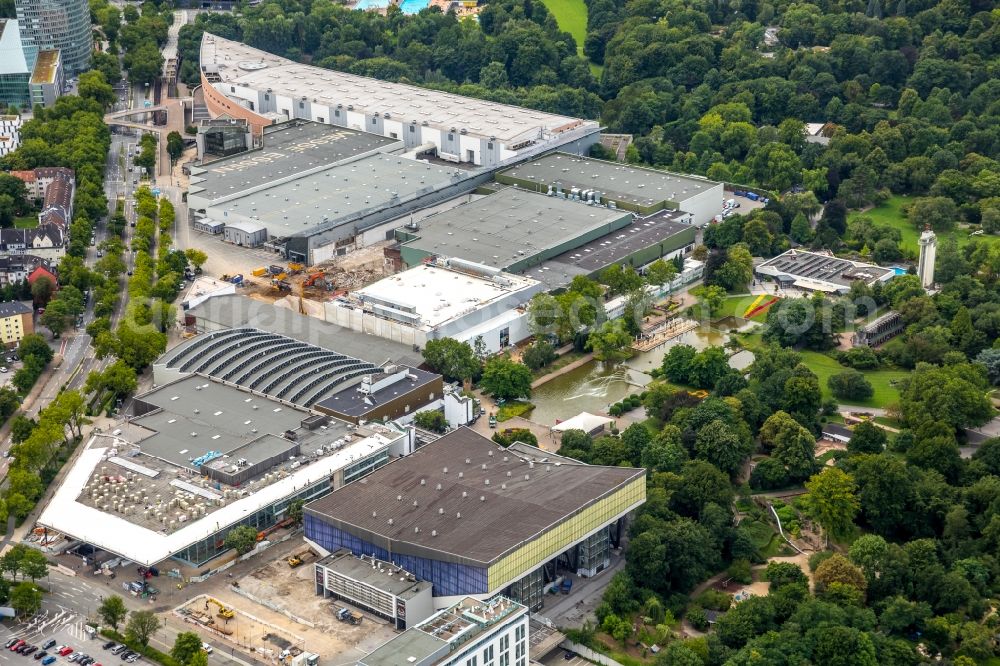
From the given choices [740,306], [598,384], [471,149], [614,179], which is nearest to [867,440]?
[598,384]

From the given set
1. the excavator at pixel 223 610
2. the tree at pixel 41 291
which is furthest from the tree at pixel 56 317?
the excavator at pixel 223 610

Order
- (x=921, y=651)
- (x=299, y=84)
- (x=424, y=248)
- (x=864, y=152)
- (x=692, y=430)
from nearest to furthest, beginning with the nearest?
(x=921, y=651)
(x=692, y=430)
(x=424, y=248)
(x=864, y=152)
(x=299, y=84)

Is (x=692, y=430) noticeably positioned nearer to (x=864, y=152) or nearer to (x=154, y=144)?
(x=864, y=152)

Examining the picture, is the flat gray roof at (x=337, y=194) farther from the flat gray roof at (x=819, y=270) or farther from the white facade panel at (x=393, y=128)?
the flat gray roof at (x=819, y=270)

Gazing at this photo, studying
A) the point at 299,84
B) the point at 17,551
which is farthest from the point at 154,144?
the point at 17,551

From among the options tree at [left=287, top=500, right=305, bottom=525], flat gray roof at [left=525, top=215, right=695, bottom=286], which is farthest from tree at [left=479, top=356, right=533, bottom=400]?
tree at [left=287, top=500, right=305, bottom=525]

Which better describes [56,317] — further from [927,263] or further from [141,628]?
[927,263]
